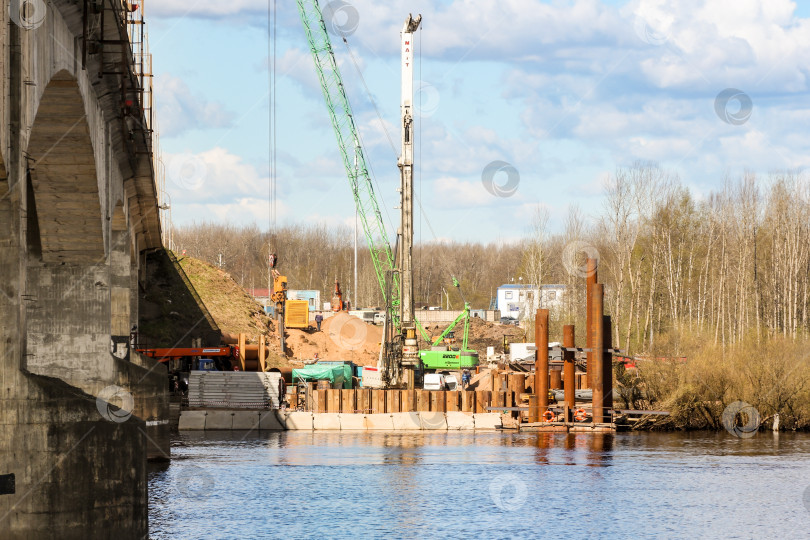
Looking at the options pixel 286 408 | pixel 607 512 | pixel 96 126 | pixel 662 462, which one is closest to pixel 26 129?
pixel 96 126

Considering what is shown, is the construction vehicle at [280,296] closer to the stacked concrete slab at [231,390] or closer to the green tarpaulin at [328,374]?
the green tarpaulin at [328,374]

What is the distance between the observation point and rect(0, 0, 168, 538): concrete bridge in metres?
18.0

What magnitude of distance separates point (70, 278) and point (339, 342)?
6591 centimetres

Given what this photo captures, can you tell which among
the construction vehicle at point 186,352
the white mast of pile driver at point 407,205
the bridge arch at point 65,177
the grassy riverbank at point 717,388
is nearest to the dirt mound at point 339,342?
the white mast of pile driver at point 407,205

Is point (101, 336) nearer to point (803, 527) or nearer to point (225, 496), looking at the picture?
point (225, 496)

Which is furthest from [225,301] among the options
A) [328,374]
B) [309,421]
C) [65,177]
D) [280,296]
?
[65,177]

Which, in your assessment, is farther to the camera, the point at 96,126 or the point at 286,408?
the point at 286,408

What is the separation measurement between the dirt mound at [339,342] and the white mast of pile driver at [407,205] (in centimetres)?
1627

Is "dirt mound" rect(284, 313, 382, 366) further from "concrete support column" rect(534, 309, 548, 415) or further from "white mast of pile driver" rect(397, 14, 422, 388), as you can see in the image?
"concrete support column" rect(534, 309, 548, 415)

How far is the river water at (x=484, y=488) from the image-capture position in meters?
28.2

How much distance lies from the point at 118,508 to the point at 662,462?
2706 cm

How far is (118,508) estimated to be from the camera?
755 inches

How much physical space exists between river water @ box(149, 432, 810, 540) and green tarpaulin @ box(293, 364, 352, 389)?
1676 centimetres

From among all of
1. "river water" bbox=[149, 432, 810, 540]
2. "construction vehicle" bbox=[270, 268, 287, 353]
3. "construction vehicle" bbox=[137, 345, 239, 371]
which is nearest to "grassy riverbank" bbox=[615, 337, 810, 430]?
"river water" bbox=[149, 432, 810, 540]
